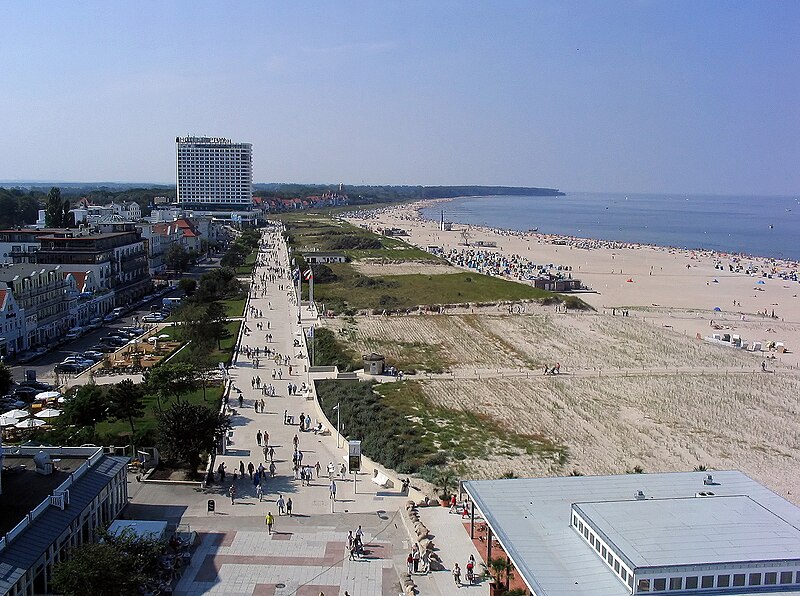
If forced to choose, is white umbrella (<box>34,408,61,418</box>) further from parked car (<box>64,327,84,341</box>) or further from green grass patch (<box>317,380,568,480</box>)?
parked car (<box>64,327,84,341</box>)

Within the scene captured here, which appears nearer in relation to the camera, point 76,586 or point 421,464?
point 76,586

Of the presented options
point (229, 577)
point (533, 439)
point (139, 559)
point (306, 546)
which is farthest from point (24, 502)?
point (533, 439)

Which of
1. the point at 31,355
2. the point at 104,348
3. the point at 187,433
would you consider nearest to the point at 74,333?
the point at 104,348

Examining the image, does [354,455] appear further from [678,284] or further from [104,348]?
[678,284]

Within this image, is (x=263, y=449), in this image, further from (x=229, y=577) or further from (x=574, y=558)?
(x=574, y=558)

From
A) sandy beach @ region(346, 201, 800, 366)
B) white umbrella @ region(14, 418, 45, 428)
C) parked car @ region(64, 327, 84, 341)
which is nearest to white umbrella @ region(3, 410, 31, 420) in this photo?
white umbrella @ region(14, 418, 45, 428)
